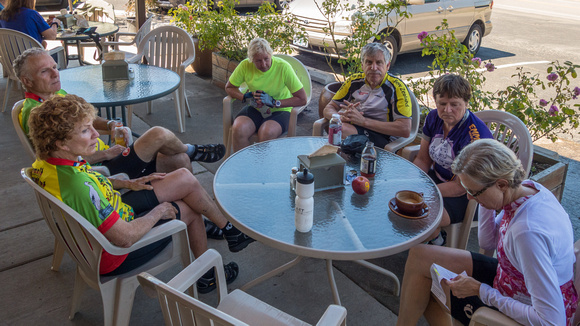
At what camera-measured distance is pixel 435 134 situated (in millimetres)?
2850

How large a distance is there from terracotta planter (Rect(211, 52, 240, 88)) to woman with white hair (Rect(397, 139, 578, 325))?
4388 millimetres

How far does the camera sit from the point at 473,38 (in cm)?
883

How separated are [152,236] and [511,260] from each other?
1500 mm

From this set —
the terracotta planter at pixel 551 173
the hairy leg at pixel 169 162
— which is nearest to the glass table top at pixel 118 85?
the hairy leg at pixel 169 162

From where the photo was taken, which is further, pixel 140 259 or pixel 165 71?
pixel 165 71

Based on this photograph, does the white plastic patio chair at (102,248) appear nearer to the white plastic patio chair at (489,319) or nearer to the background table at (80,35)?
the white plastic patio chair at (489,319)

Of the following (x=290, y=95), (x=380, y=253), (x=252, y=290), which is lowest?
(x=252, y=290)

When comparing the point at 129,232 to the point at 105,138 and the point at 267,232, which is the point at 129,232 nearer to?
the point at 267,232

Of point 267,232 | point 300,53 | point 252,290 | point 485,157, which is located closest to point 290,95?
point 252,290

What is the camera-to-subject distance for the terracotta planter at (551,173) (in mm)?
3104

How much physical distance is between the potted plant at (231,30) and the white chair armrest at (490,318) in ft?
14.2

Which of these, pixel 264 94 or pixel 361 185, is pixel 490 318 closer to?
pixel 361 185

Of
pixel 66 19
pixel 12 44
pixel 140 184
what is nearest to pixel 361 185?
pixel 140 184

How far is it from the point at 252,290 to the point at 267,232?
2.50 feet
